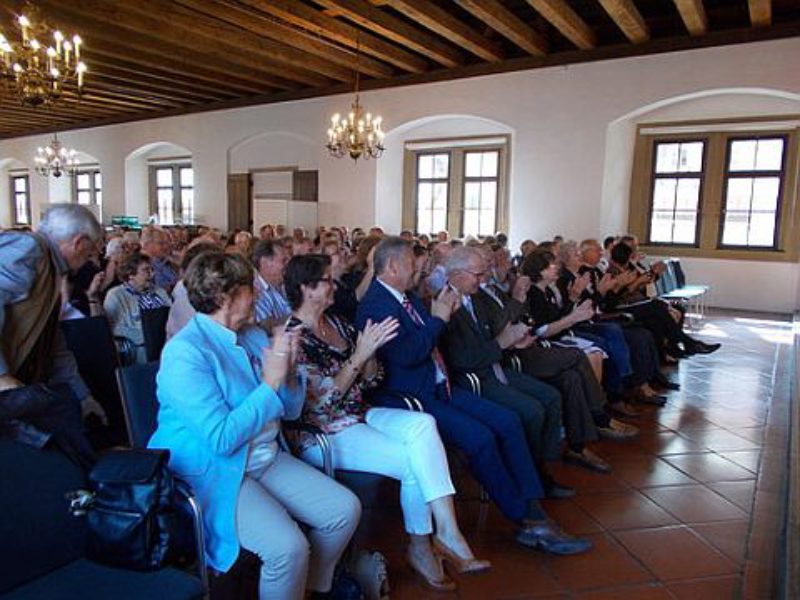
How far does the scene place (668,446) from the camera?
3.52m

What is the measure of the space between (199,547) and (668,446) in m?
2.87

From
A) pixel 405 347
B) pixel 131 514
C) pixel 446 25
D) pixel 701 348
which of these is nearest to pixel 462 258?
pixel 405 347

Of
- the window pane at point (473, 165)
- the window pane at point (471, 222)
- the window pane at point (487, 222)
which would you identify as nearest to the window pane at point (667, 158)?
the window pane at point (487, 222)

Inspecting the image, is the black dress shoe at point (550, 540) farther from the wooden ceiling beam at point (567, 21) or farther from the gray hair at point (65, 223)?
the wooden ceiling beam at point (567, 21)

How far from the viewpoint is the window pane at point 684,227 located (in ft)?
28.4

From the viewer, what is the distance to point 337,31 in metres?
6.92

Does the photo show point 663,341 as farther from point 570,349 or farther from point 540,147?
point 540,147

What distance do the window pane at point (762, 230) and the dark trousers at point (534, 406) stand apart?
6865 mm

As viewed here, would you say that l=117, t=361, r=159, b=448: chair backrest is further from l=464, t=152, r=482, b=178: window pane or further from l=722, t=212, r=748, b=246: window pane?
l=722, t=212, r=748, b=246: window pane

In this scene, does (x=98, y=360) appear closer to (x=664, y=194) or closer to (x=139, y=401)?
(x=139, y=401)

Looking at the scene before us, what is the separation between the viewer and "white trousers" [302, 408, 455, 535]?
82.3 inches

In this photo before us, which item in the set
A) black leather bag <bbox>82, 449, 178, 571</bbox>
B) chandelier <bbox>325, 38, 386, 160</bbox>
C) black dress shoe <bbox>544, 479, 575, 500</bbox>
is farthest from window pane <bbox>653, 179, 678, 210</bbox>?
black leather bag <bbox>82, 449, 178, 571</bbox>

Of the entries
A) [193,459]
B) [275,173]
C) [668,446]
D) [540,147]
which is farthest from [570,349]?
[275,173]

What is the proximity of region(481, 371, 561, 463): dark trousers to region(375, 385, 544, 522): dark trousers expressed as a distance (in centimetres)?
19
